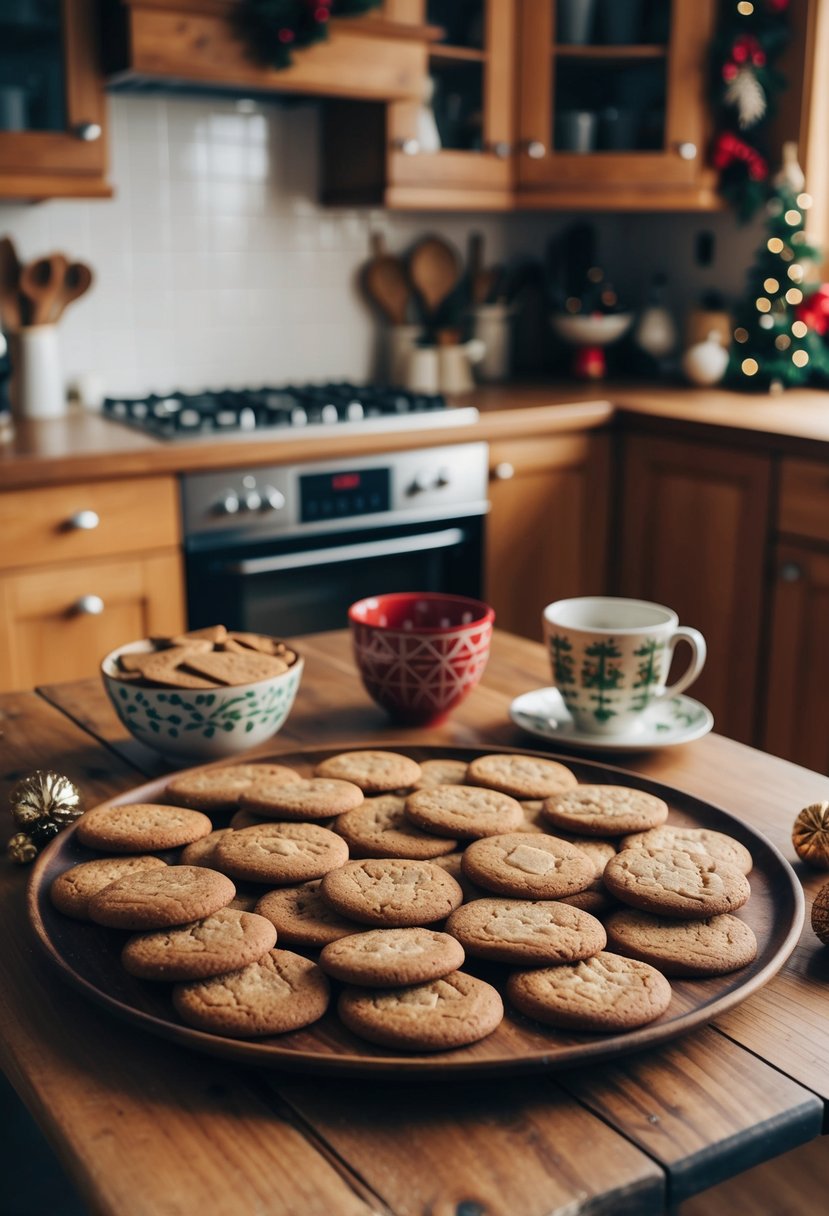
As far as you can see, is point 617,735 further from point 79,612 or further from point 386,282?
point 386,282

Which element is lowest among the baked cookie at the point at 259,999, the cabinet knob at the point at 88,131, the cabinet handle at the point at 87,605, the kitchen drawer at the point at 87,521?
the cabinet handle at the point at 87,605

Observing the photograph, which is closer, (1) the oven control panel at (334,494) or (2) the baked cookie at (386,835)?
(2) the baked cookie at (386,835)

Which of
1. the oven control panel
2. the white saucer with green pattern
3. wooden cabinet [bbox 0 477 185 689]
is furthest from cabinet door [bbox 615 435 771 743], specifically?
the white saucer with green pattern

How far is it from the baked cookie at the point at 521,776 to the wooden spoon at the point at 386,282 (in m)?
2.44

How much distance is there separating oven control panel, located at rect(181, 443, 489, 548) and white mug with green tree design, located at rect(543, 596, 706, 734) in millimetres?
1363

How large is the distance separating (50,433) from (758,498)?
4.75 feet

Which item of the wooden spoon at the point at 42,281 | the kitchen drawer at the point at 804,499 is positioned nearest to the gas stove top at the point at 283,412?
the wooden spoon at the point at 42,281

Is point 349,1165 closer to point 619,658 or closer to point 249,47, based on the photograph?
point 619,658

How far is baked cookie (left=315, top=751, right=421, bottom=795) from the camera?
38.3 inches

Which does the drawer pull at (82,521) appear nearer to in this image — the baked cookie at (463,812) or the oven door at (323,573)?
the oven door at (323,573)

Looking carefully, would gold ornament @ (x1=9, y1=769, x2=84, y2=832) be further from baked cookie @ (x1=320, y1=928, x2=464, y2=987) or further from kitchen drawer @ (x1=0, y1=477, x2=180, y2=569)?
kitchen drawer @ (x1=0, y1=477, x2=180, y2=569)

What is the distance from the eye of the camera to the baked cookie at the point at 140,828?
0.86m

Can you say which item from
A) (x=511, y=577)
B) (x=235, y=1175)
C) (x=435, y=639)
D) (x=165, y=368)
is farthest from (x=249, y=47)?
(x=235, y=1175)

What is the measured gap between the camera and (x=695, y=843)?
868 mm
